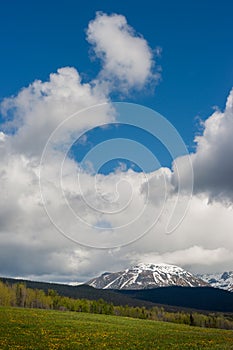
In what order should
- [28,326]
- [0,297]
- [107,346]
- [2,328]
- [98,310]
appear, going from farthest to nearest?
[98,310]
[0,297]
[28,326]
[2,328]
[107,346]

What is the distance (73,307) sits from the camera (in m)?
169

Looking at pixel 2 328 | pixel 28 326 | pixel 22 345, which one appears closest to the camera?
pixel 22 345

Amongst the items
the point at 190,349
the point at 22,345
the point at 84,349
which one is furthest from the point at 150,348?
the point at 22,345

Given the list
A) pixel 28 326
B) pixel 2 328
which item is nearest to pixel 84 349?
pixel 2 328

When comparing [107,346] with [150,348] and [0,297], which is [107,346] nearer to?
[150,348]

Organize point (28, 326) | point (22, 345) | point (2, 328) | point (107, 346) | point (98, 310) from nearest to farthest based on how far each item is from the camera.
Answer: point (22, 345) → point (107, 346) → point (2, 328) → point (28, 326) → point (98, 310)

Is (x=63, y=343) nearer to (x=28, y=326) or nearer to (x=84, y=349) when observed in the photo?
(x=84, y=349)

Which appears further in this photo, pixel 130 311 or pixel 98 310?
pixel 130 311

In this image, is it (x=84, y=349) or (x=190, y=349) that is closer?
(x=84, y=349)

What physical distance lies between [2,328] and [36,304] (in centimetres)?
13792

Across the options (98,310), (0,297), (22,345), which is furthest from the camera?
(98,310)

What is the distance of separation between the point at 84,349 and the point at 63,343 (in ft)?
12.8

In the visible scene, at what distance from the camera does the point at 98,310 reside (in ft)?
579

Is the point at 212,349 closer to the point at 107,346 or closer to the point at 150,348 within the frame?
the point at 150,348
